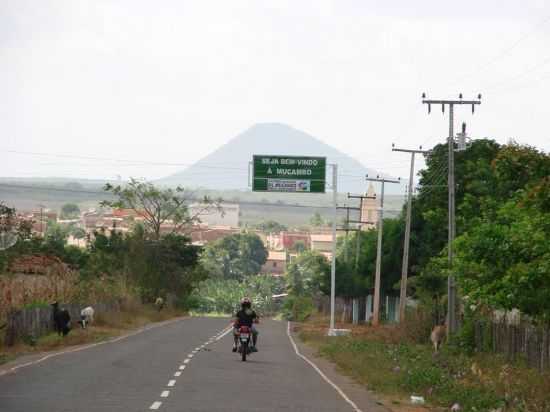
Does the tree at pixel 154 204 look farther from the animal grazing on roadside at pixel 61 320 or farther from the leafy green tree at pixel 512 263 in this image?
the leafy green tree at pixel 512 263

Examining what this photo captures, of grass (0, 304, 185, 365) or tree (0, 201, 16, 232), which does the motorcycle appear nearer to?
grass (0, 304, 185, 365)

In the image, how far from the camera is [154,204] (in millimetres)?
107938

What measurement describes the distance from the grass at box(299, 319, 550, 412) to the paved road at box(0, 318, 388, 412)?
1612mm

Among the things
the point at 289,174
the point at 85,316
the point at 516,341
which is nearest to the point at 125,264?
the point at 85,316

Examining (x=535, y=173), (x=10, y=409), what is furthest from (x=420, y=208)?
(x=10, y=409)

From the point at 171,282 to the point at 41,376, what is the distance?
248ft

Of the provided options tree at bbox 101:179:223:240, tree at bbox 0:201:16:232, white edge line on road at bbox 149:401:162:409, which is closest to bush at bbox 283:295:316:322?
tree at bbox 101:179:223:240

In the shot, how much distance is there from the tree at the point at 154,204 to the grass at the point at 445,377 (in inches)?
2291

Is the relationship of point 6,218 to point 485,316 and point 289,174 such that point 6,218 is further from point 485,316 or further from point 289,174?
point 485,316

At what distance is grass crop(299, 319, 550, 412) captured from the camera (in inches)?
969

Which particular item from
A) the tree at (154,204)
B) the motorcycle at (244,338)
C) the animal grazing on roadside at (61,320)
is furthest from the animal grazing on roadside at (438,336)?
the tree at (154,204)

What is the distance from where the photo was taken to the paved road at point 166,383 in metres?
23.1

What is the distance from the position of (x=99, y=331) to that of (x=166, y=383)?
3178 cm

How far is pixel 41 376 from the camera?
29.6 m
